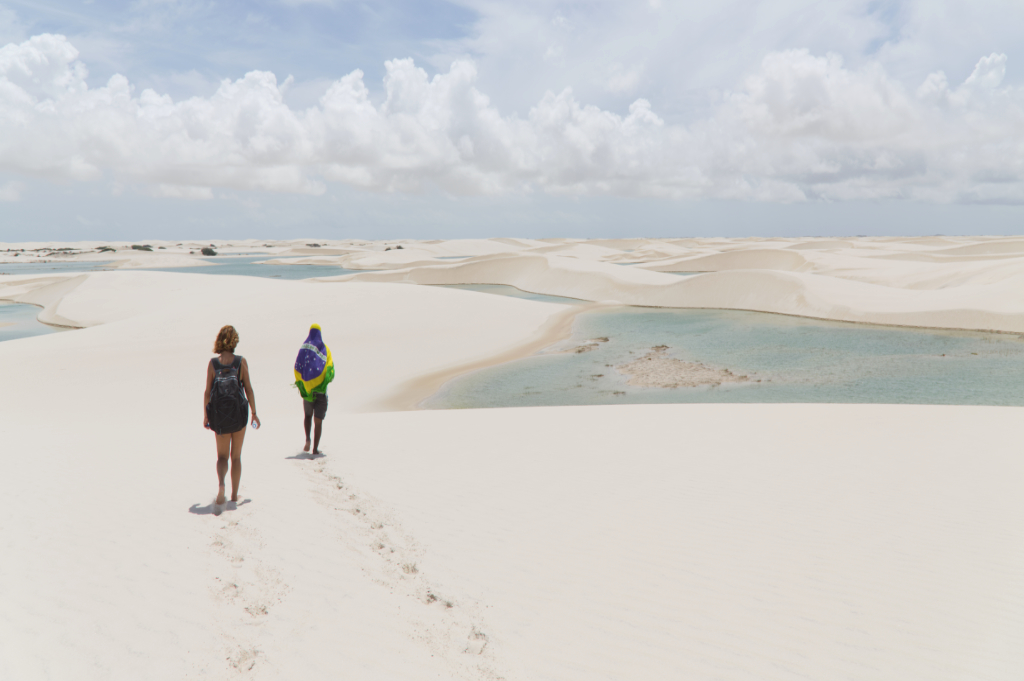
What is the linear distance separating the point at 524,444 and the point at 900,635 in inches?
201

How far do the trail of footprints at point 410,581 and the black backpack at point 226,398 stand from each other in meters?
1.16

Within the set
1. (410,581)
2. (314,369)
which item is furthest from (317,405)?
(410,581)

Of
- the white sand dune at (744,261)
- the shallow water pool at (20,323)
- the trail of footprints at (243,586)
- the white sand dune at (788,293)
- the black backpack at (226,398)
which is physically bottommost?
the shallow water pool at (20,323)

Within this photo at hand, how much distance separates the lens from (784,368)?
16.8 meters

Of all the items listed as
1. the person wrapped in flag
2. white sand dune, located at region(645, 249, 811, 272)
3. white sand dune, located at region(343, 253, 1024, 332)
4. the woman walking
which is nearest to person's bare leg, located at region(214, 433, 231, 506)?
the woman walking

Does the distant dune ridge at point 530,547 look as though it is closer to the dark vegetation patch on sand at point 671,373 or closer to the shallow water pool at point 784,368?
the shallow water pool at point 784,368

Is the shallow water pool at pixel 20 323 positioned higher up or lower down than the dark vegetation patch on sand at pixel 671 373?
lower down

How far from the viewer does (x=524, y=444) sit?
8.21m

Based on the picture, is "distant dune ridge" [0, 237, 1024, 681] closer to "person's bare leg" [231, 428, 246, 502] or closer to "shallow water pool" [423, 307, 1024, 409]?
"person's bare leg" [231, 428, 246, 502]

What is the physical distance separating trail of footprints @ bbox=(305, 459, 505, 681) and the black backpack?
1.16 metres

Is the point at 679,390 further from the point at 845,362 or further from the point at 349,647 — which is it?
the point at 349,647

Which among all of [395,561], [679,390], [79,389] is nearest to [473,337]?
[679,390]

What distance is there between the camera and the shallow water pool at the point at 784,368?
13.4 m

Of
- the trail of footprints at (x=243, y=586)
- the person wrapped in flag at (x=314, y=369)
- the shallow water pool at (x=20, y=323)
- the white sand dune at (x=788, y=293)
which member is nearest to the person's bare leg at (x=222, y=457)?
the trail of footprints at (x=243, y=586)
